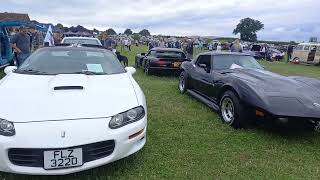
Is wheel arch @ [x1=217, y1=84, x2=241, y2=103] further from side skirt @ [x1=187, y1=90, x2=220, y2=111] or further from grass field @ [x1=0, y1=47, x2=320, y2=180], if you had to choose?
grass field @ [x1=0, y1=47, x2=320, y2=180]

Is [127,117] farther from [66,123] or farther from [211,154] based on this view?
[211,154]

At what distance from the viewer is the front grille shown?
3.16 m

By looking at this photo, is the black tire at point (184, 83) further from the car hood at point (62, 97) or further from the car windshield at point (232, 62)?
the car hood at point (62, 97)

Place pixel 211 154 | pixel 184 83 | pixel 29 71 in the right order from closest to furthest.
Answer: pixel 211 154 → pixel 29 71 → pixel 184 83

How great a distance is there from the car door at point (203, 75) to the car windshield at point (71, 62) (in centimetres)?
228

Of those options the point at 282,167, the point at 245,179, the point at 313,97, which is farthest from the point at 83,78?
the point at 313,97

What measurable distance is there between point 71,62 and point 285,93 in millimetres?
3245

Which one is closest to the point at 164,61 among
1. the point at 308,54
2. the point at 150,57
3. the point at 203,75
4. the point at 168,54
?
the point at 168,54

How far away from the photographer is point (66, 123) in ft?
10.7

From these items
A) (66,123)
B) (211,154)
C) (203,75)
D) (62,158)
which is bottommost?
(211,154)

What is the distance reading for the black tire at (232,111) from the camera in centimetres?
534

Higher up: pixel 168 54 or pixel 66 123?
pixel 168 54

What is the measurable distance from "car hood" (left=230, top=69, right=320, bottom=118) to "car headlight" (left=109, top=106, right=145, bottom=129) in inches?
78.0

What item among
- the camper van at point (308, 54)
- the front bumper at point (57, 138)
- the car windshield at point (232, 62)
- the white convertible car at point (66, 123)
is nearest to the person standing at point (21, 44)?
the car windshield at point (232, 62)
